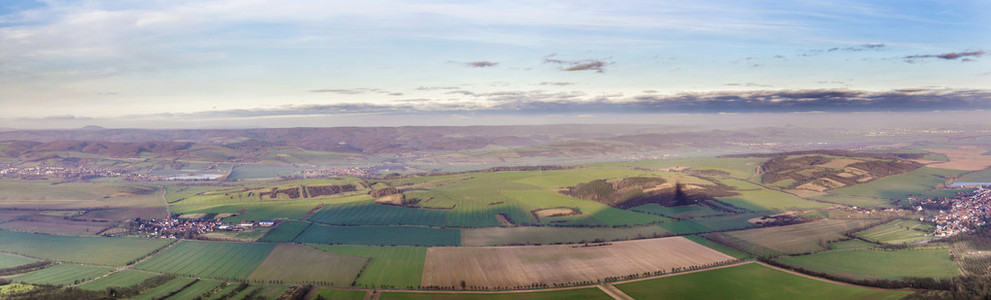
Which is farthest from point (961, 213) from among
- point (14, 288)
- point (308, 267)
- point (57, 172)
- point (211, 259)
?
point (57, 172)

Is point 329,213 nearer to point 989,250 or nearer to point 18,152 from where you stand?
point 989,250

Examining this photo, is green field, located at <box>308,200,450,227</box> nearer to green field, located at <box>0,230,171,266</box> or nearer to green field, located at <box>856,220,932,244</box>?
green field, located at <box>0,230,171,266</box>

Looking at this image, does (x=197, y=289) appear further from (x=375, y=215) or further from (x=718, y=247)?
(x=718, y=247)

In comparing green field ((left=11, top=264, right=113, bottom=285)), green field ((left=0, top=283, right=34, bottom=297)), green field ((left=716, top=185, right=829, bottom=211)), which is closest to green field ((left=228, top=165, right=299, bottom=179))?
green field ((left=11, top=264, right=113, bottom=285))

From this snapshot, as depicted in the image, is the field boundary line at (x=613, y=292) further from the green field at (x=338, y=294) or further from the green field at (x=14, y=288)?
the green field at (x=14, y=288)

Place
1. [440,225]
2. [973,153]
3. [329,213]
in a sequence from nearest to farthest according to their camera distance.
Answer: [440,225]
[329,213]
[973,153]

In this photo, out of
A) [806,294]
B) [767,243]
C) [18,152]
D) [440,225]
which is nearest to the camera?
[806,294]

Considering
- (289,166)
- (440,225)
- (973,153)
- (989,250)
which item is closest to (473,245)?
(440,225)
